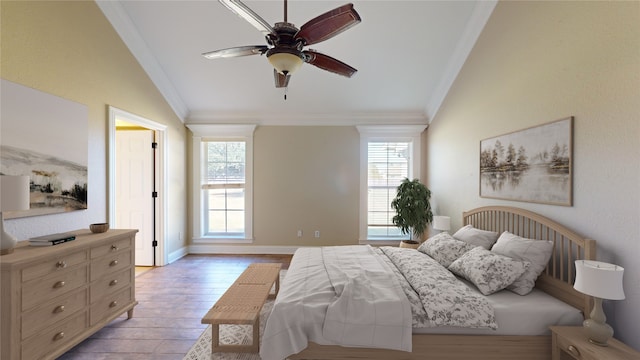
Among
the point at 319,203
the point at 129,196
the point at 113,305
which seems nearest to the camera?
the point at 113,305

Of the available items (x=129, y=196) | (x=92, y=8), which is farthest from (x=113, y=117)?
(x=129, y=196)

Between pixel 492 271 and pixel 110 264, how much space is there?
326cm

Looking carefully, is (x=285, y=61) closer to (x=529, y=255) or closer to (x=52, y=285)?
(x=52, y=285)

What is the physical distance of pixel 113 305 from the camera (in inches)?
96.3

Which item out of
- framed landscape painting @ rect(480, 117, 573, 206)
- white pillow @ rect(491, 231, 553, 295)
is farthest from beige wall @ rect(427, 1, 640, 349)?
white pillow @ rect(491, 231, 553, 295)

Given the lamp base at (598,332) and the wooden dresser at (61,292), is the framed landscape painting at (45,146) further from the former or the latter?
the lamp base at (598,332)

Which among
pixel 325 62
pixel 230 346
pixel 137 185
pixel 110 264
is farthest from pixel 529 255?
pixel 137 185

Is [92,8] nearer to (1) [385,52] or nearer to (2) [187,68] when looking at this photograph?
(2) [187,68]

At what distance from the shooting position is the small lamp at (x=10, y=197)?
1.66m

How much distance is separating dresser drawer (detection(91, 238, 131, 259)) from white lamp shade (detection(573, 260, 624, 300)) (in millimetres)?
3495

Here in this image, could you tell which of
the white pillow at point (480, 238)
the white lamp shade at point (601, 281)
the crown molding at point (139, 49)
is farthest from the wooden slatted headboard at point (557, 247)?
the crown molding at point (139, 49)

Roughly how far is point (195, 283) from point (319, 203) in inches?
92.1

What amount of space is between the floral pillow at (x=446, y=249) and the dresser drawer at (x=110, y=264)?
3050 mm

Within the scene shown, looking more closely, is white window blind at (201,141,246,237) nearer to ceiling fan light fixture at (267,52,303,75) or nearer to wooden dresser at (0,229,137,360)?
wooden dresser at (0,229,137,360)
